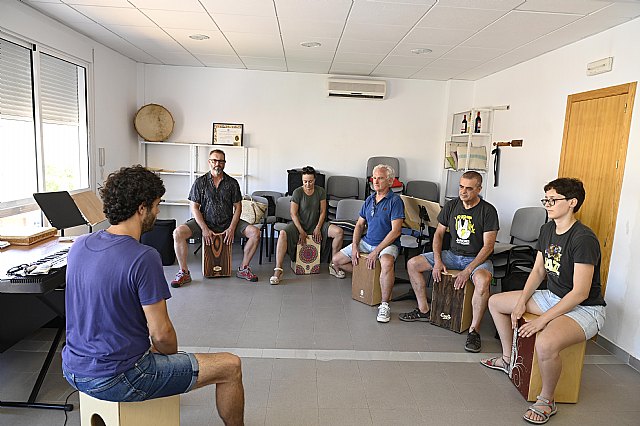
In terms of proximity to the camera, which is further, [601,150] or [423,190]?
[423,190]

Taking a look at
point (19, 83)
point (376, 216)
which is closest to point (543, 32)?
point (376, 216)

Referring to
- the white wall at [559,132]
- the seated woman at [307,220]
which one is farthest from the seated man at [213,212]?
the white wall at [559,132]

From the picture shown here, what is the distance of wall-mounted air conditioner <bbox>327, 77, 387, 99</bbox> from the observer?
6.40 meters

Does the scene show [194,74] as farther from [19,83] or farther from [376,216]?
[376,216]

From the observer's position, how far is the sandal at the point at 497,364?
2944mm

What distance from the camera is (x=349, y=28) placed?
4082 mm

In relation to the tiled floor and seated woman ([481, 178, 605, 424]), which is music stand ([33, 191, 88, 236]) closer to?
the tiled floor

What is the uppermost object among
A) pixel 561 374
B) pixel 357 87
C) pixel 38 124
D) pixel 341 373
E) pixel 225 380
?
pixel 357 87

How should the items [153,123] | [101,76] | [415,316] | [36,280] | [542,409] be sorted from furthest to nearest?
1. [153,123]
2. [101,76]
3. [415,316]
4. [542,409]
5. [36,280]

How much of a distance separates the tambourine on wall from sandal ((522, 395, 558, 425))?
5566 millimetres

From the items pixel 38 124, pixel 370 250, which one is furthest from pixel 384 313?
pixel 38 124

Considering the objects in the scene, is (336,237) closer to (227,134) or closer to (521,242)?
(521,242)

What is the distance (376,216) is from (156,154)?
3918 millimetres

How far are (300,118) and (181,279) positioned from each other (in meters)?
3.23
